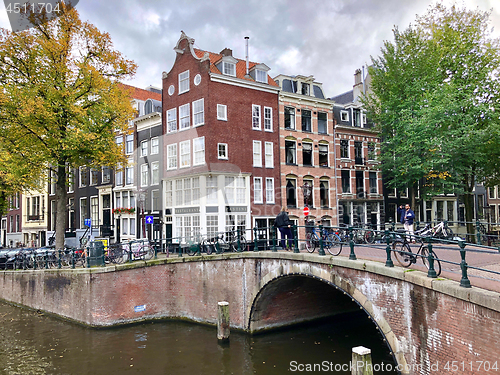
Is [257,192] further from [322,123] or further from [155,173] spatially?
[322,123]

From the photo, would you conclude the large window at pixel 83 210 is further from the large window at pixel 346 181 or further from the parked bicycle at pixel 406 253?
the parked bicycle at pixel 406 253

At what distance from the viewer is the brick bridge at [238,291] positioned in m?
9.45

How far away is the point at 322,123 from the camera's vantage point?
2992cm

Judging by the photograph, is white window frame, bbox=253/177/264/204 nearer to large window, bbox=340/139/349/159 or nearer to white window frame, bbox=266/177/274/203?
white window frame, bbox=266/177/274/203

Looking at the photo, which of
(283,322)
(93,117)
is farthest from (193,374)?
(93,117)

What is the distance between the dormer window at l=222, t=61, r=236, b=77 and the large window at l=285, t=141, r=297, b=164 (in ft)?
21.1

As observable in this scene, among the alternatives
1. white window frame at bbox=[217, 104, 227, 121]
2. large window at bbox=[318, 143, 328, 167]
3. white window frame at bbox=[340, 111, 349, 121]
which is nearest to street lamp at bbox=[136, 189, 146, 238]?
white window frame at bbox=[217, 104, 227, 121]

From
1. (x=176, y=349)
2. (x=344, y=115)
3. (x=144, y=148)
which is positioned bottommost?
(x=176, y=349)

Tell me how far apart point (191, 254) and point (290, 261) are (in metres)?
6.10

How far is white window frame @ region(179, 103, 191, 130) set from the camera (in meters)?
25.8

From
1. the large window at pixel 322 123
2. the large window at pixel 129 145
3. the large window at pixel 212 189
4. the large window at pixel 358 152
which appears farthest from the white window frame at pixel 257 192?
the large window at pixel 129 145

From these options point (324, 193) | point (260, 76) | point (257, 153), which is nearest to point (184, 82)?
point (260, 76)

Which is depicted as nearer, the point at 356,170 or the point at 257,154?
the point at 257,154

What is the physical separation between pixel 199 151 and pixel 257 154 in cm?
420
